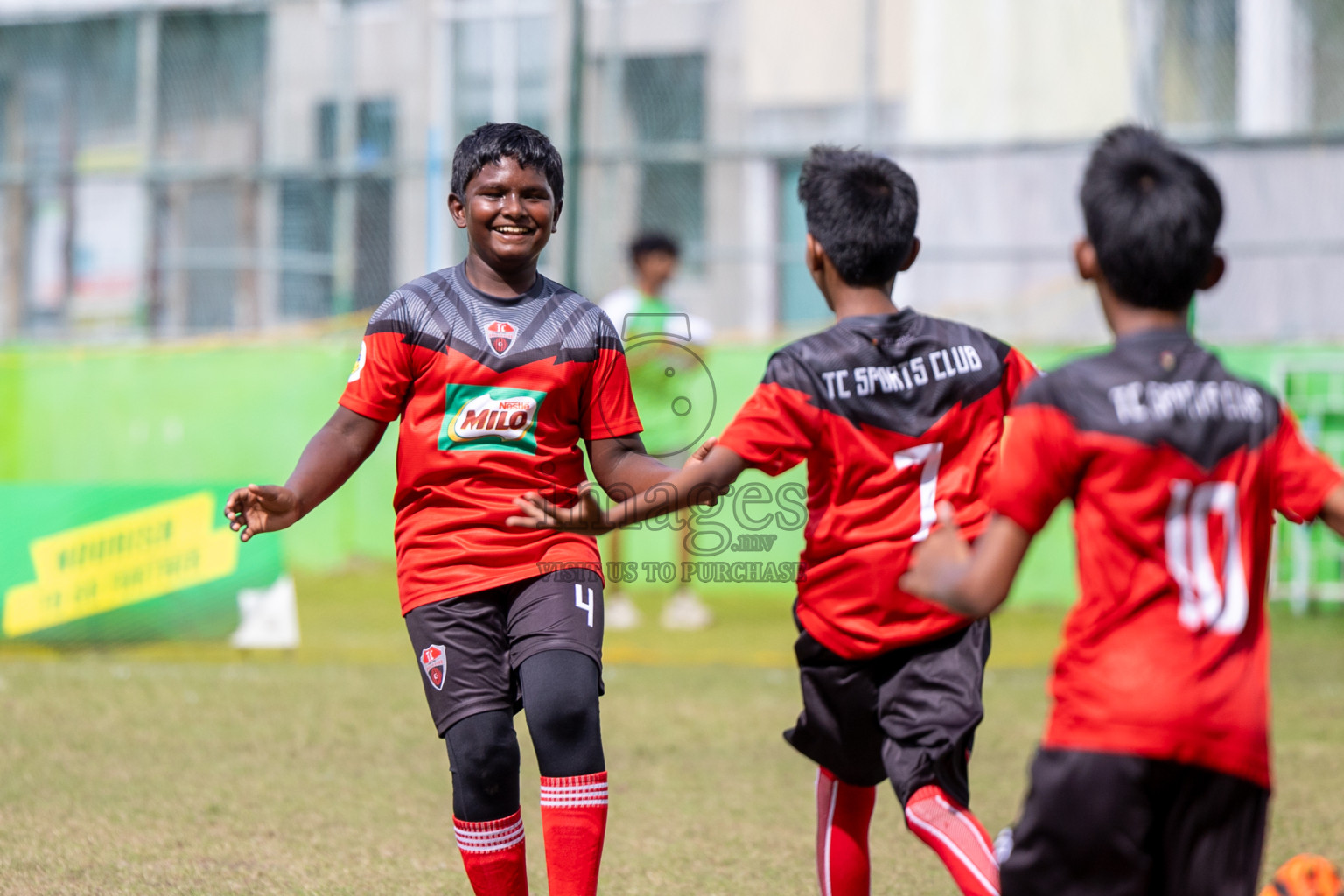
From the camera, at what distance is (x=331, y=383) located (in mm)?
11734

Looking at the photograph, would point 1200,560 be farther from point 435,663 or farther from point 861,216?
point 435,663

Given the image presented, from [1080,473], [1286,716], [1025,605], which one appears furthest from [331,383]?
[1080,473]

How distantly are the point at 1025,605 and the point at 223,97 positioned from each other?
9001mm

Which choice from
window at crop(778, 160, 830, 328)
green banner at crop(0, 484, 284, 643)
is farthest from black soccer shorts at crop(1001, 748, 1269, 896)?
window at crop(778, 160, 830, 328)

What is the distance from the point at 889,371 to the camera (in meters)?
3.12

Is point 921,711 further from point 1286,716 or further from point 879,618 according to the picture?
point 1286,716

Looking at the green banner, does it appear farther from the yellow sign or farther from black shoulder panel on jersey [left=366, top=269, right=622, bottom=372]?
black shoulder panel on jersey [left=366, top=269, right=622, bottom=372]

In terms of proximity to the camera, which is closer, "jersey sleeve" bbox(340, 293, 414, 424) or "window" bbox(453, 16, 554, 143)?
"jersey sleeve" bbox(340, 293, 414, 424)

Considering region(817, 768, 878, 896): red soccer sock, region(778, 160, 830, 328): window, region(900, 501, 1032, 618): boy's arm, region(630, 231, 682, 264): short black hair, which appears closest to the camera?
region(900, 501, 1032, 618): boy's arm

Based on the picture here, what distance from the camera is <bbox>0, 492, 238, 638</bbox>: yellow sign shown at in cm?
812

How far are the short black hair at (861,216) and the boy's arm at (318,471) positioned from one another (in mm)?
1144

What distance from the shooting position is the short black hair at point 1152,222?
2406 mm

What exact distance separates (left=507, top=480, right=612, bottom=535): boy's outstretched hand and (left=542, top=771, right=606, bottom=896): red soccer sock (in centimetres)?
67

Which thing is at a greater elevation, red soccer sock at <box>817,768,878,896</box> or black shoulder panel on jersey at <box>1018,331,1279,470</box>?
black shoulder panel on jersey at <box>1018,331,1279,470</box>
